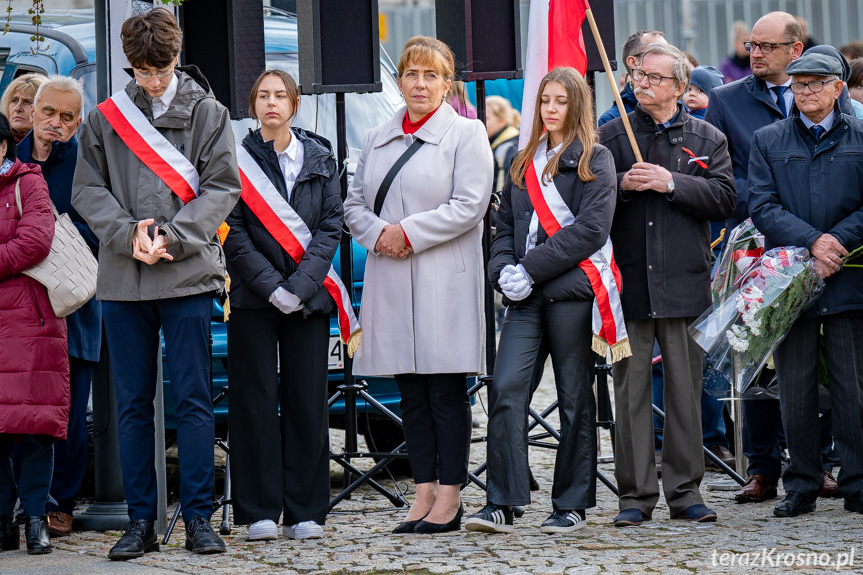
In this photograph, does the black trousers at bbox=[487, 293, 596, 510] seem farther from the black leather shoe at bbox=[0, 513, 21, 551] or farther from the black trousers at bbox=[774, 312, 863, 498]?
the black leather shoe at bbox=[0, 513, 21, 551]

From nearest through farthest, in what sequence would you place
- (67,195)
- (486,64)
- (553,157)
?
(553,157), (67,195), (486,64)

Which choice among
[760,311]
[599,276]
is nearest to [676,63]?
[599,276]

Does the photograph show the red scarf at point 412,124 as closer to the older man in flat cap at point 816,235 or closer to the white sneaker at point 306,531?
the older man in flat cap at point 816,235

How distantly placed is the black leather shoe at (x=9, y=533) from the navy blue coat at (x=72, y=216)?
2.71 feet

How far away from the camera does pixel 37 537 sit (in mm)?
5914

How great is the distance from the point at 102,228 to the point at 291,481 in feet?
4.68

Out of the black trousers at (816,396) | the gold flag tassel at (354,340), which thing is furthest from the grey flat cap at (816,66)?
the gold flag tassel at (354,340)

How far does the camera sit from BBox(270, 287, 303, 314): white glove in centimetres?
588

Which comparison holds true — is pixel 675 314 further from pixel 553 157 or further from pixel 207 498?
pixel 207 498

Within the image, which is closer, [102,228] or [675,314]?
[102,228]

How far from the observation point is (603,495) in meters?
7.03

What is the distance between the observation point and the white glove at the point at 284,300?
19.3 feet

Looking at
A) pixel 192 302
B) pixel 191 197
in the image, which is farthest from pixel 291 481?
pixel 191 197

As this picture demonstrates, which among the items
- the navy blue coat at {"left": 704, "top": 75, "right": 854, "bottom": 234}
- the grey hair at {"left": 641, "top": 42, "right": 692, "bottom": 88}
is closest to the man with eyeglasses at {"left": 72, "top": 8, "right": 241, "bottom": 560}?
the grey hair at {"left": 641, "top": 42, "right": 692, "bottom": 88}
